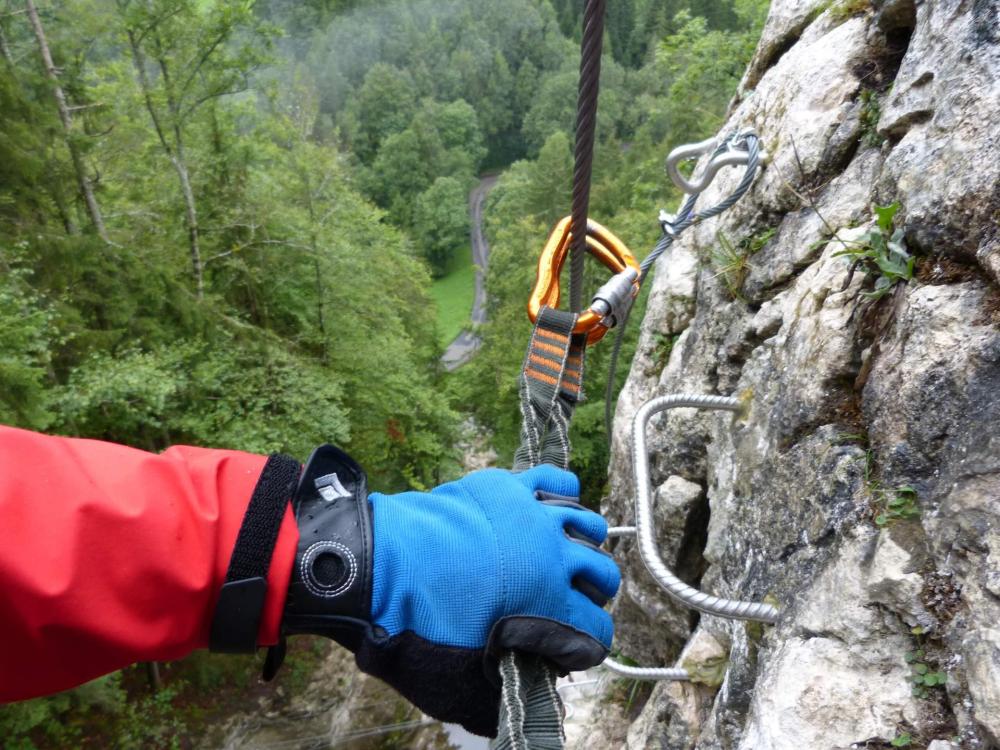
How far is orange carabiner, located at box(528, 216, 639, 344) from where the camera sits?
2465 millimetres

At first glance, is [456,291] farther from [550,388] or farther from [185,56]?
[550,388]

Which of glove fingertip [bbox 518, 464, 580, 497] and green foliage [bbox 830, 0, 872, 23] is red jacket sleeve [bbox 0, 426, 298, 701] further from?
green foliage [bbox 830, 0, 872, 23]

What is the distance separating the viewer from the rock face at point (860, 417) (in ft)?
4.82

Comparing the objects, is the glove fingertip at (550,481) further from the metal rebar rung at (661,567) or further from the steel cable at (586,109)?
the steel cable at (586,109)

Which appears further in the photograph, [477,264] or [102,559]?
[477,264]

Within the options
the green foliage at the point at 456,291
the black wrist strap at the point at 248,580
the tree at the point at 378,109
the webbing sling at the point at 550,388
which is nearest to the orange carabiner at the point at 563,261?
the webbing sling at the point at 550,388

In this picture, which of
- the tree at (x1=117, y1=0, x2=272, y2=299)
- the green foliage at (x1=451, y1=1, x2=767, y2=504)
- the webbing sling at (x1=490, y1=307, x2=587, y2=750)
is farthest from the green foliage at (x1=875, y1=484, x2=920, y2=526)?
the tree at (x1=117, y1=0, x2=272, y2=299)

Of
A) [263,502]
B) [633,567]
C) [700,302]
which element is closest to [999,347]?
[263,502]

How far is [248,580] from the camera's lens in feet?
4.20

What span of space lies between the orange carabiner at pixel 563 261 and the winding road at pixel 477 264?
22450mm

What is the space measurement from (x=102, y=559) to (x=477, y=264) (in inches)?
1089

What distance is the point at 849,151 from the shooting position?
8.95ft

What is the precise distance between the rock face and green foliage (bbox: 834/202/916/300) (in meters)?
0.03

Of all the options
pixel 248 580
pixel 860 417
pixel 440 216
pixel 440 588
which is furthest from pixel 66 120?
pixel 440 216
